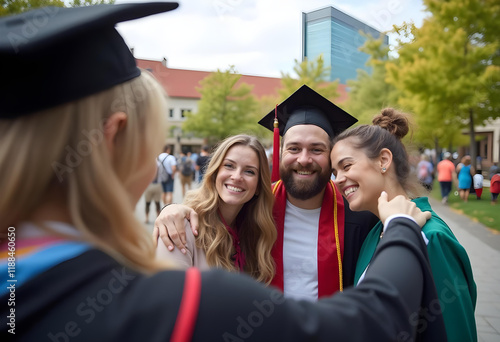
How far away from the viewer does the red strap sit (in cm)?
64

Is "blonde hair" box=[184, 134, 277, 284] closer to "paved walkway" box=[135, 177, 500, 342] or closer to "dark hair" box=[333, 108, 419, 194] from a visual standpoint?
"paved walkway" box=[135, 177, 500, 342]

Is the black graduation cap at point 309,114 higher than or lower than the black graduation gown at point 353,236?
higher

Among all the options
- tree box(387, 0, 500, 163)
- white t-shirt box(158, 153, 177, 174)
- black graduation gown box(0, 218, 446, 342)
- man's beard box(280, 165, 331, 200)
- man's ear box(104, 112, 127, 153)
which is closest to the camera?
black graduation gown box(0, 218, 446, 342)

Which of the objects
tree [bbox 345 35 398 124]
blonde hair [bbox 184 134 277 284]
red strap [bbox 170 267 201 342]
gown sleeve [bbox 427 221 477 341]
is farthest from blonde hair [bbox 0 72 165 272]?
tree [bbox 345 35 398 124]

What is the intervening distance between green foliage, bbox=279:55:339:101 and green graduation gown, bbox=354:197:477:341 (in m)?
24.6

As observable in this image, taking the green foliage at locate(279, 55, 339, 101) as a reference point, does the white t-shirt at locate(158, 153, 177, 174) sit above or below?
below

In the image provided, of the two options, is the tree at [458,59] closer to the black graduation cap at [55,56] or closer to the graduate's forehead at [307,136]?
the graduate's forehead at [307,136]

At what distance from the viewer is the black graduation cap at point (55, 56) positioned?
673 millimetres

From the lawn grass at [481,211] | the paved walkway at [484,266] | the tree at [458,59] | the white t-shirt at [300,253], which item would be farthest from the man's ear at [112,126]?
the tree at [458,59]

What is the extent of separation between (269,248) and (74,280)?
1.93 m

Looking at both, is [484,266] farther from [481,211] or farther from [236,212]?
[236,212]

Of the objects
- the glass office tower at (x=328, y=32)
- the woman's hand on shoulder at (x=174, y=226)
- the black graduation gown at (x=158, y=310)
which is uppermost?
the glass office tower at (x=328, y=32)

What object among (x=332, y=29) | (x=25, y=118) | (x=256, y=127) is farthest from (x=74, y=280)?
(x=256, y=127)

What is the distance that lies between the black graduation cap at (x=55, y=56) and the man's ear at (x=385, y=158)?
65.9 inches
